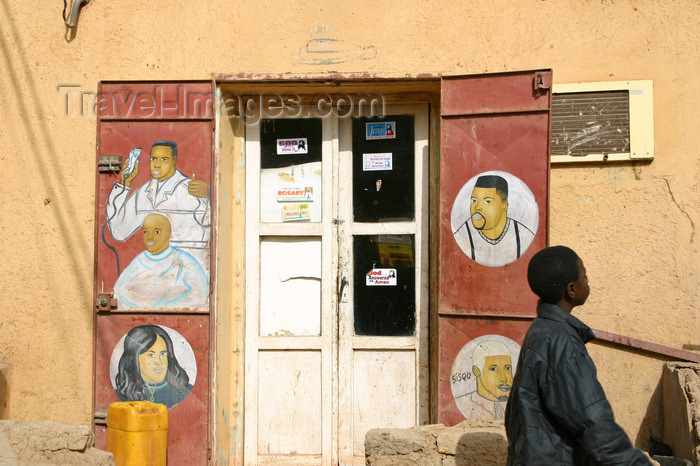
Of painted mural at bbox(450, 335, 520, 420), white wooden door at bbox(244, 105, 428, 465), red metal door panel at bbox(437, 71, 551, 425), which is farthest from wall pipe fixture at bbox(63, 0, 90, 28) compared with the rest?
painted mural at bbox(450, 335, 520, 420)

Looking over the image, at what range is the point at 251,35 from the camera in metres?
4.68

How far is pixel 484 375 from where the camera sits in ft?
14.2

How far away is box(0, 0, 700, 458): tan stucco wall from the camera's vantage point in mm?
4258

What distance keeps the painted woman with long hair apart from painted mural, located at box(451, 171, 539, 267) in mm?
2033

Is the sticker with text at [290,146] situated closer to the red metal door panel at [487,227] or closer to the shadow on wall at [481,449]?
the red metal door panel at [487,227]

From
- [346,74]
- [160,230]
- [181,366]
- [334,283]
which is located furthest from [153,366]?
[346,74]

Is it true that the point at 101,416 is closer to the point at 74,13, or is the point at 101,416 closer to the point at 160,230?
the point at 160,230

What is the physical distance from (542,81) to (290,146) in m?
1.77

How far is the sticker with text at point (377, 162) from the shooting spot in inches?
189

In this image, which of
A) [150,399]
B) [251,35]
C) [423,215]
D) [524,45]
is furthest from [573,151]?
[150,399]

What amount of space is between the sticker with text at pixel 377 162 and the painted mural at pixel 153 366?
67.4 inches

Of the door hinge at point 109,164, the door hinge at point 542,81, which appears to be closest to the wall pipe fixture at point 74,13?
the door hinge at point 109,164

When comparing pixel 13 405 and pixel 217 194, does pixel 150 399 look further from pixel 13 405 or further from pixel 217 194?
pixel 217 194

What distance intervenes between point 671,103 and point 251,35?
2.75 m
